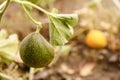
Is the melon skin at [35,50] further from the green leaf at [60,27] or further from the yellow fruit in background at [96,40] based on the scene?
the yellow fruit in background at [96,40]

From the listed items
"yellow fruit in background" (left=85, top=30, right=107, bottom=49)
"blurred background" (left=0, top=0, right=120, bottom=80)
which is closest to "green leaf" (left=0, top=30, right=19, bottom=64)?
"blurred background" (left=0, top=0, right=120, bottom=80)

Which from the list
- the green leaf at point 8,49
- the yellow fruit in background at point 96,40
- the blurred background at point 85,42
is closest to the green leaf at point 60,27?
the green leaf at point 8,49

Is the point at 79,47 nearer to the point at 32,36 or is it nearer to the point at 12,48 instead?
the point at 12,48

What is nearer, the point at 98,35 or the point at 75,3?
the point at 98,35

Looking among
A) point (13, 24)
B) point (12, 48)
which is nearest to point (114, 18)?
point (13, 24)

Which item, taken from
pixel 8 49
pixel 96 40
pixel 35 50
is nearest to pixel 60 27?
pixel 35 50

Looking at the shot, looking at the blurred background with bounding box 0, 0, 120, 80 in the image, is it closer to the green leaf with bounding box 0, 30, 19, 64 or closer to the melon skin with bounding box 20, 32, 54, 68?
the green leaf with bounding box 0, 30, 19, 64
